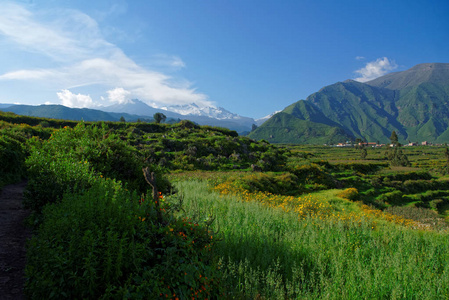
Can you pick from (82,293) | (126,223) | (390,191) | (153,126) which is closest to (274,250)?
(126,223)

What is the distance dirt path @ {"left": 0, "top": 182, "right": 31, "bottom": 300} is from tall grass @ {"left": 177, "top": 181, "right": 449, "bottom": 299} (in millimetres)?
3218

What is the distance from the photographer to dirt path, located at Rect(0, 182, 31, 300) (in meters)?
3.67

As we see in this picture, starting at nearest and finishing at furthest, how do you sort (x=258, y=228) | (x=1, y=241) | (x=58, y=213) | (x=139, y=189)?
(x=58, y=213) < (x=1, y=241) < (x=258, y=228) < (x=139, y=189)

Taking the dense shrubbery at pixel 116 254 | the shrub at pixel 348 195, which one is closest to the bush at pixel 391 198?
the shrub at pixel 348 195

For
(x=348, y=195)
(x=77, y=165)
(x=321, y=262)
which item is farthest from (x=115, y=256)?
(x=348, y=195)

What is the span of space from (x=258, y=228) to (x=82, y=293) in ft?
15.3

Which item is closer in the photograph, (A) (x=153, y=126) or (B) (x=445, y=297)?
(B) (x=445, y=297)

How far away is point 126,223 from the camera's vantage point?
12.6ft

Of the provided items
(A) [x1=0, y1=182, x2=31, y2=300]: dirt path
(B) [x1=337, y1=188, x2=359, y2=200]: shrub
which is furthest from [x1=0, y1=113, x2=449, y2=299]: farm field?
(B) [x1=337, y1=188, x2=359, y2=200]: shrub

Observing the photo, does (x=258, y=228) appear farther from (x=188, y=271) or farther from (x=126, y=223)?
(x=126, y=223)

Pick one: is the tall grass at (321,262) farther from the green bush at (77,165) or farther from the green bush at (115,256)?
the green bush at (77,165)

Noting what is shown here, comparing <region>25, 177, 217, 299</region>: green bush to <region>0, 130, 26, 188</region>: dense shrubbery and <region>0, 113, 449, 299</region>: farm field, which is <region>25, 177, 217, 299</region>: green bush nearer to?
<region>0, 113, 449, 299</region>: farm field

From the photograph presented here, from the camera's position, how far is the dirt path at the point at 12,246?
3669mm

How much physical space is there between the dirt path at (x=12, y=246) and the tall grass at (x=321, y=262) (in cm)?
322
